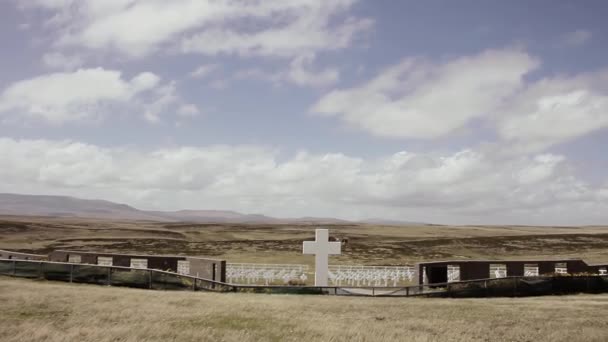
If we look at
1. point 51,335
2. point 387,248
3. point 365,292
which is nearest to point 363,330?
point 51,335

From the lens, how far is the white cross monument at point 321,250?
992 inches

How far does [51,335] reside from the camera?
10633 mm

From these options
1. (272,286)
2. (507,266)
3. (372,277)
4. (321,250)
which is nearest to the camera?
(272,286)

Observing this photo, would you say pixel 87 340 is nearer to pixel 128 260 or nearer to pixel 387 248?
pixel 128 260

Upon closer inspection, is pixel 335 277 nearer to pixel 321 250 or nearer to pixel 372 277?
pixel 372 277

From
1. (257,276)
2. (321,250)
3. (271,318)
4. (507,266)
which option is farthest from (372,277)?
(271,318)

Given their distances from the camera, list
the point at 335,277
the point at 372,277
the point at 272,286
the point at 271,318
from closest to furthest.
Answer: the point at 271,318 < the point at 272,286 < the point at 335,277 < the point at 372,277

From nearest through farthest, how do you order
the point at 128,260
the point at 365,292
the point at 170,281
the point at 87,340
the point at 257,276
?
the point at 87,340 < the point at 170,281 < the point at 365,292 < the point at 128,260 < the point at 257,276

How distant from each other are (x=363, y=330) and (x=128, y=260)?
18.8m

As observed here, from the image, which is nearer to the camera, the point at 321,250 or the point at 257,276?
the point at 321,250

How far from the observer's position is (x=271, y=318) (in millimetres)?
13836

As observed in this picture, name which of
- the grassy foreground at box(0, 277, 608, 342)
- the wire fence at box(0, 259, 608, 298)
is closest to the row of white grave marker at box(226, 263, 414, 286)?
the wire fence at box(0, 259, 608, 298)

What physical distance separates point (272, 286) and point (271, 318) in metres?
8.19

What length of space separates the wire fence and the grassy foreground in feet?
8.14
